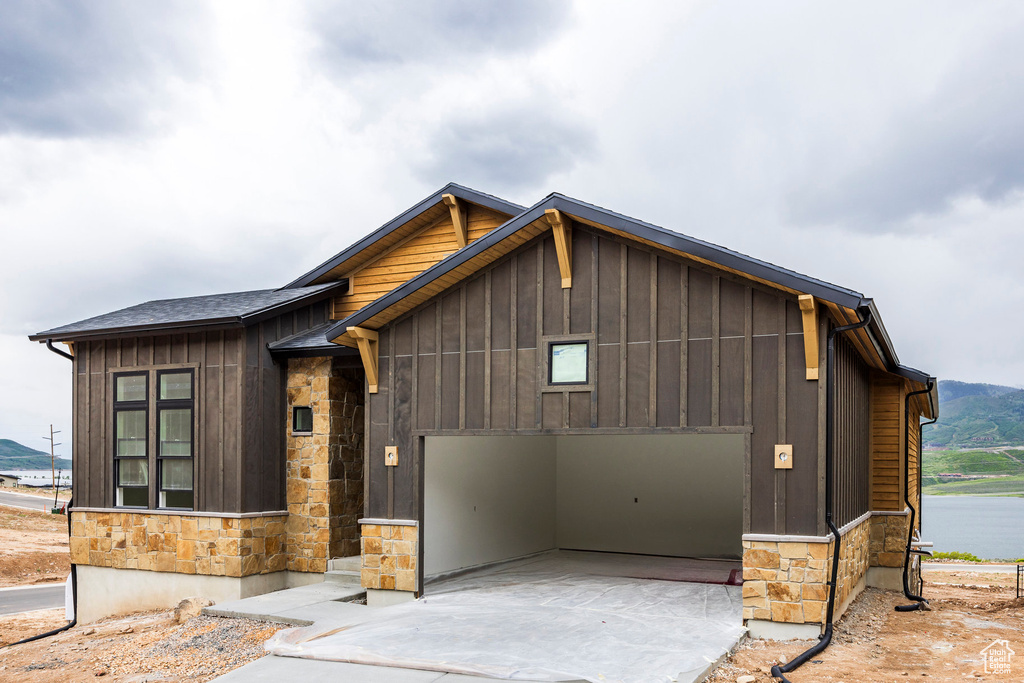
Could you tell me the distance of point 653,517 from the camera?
47.8 feet

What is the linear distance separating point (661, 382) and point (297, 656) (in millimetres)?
4483

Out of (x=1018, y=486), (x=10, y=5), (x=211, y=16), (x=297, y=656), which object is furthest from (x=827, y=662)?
(x=1018, y=486)

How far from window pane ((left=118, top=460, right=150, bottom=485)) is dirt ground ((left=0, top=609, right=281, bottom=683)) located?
1945 mm

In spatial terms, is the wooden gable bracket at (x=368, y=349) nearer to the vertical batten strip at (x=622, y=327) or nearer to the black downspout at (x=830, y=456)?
the vertical batten strip at (x=622, y=327)

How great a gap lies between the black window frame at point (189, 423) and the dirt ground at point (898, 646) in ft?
25.2

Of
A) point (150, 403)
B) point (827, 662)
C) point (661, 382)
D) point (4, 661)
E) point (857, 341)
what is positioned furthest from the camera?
point (150, 403)

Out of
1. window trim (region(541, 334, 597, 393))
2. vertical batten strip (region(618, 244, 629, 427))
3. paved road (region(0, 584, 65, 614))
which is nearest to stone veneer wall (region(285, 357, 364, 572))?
window trim (region(541, 334, 597, 393))

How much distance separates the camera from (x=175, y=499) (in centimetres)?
1105

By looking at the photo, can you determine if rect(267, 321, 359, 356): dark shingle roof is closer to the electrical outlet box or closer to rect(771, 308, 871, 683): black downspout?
the electrical outlet box

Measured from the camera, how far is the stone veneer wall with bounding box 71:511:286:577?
10469mm

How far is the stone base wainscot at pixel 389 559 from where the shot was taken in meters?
9.43

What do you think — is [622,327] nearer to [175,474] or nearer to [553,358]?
[553,358]

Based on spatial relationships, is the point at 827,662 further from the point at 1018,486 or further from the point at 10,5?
the point at 1018,486

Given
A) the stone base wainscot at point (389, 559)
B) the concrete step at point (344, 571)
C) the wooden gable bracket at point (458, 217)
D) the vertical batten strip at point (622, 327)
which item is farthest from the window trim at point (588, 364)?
the concrete step at point (344, 571)
